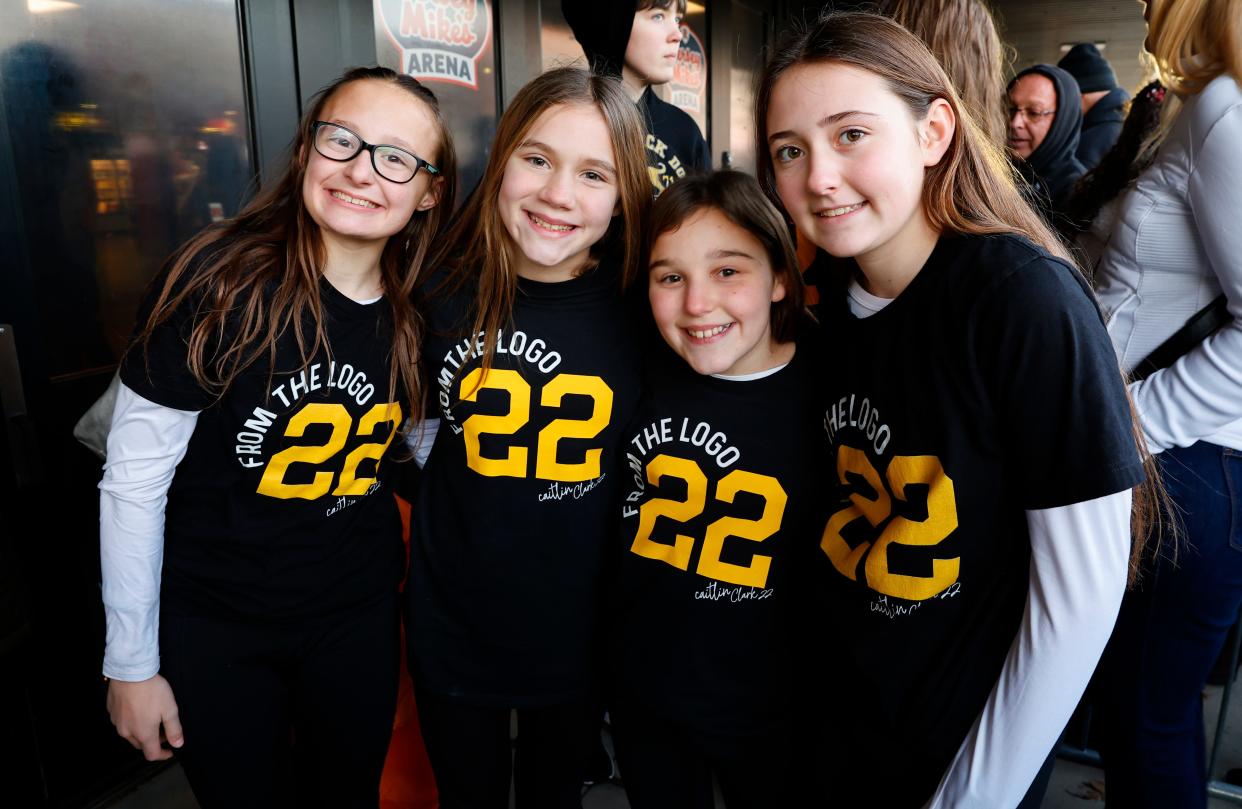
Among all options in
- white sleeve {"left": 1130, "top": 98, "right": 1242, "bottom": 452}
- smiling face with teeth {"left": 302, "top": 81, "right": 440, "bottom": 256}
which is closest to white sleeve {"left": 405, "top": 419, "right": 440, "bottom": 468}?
smiling face with teeth {"left": 302, "top": 81, "right": 440, "bottom": 256}

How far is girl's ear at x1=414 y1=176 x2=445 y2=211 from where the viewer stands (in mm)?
1764

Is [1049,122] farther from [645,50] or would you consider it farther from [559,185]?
[559,185]

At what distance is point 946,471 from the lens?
1.20 meters

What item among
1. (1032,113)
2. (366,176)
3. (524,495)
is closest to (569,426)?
(524,495)

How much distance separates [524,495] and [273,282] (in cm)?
63

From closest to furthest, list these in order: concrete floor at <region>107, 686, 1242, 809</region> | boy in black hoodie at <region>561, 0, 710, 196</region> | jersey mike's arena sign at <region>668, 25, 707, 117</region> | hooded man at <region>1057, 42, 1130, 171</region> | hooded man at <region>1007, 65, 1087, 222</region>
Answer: concrete floor at <region>107, 686, 1242, 809</region> → boy in black hoodie at <region>561, 0, 710, 196</region> → hooded man at <region>1007, 65, 1087, 222</region> → hooded man at <region>1057, 42, 1130, 171</region> → jersey mike's arena sign at <region>668, 25, 707, 117</region>

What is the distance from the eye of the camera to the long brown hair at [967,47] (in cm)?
178

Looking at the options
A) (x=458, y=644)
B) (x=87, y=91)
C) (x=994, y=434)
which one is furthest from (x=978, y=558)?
(x=87, y=91)

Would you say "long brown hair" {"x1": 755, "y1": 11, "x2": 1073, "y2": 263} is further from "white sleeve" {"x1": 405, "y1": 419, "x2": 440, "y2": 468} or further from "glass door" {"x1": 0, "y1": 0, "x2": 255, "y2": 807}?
"glass door" {"x1": 0, "y1": 0, "x2": 255, "y2": 807}

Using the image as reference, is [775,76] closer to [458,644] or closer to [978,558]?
[978,558]

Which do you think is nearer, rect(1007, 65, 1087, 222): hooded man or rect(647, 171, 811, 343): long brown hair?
rect(647, 171, 811, 343): long brown hair

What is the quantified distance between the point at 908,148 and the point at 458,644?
4.19 ft

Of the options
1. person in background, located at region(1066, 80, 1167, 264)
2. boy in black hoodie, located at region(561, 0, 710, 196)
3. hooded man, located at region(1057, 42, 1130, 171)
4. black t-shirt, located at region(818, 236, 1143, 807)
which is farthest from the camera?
hooded man, located at region(1057, 42, 1130, 171)

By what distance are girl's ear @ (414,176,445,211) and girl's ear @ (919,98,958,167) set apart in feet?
3.22
